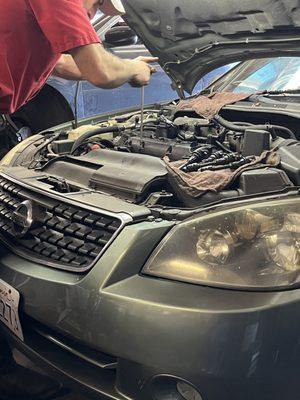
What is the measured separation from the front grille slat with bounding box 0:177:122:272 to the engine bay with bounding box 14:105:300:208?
0.16 metres

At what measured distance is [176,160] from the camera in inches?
80.4

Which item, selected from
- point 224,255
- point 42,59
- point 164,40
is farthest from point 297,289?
point 164,40

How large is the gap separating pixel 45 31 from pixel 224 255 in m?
1.08

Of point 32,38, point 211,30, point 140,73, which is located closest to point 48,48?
point 32,38

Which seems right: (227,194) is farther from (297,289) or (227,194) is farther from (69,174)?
(69,174)

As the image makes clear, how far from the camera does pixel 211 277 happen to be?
1.30 metres

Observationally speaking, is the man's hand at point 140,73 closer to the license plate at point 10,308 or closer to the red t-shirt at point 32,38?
the red t-shirt at point 32,38

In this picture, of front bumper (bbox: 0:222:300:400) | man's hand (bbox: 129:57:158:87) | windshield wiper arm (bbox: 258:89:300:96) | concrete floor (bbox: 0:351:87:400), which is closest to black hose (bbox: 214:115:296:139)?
man's hand (bbox: 129:57:158:87)

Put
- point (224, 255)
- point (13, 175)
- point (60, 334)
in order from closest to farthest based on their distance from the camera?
1. point (224, 255)
2. point (60, 334)
3. point (13, 175)

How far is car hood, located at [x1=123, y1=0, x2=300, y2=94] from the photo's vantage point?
93.2 inches

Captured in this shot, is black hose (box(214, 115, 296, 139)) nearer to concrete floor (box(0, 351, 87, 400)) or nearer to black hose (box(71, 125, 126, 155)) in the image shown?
black hose (box(71, 125, 126, 155))

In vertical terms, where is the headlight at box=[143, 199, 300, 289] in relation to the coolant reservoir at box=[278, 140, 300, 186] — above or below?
below

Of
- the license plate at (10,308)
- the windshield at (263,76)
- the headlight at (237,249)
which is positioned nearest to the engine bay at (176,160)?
the headlight at (237,249)

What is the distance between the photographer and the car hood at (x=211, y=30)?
2366mm
